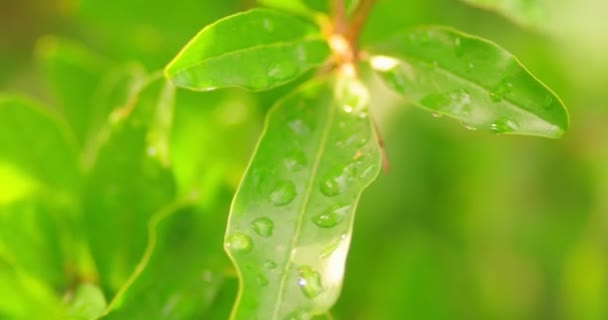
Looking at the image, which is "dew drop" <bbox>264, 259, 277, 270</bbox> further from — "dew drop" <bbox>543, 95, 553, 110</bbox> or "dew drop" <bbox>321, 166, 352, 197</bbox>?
"dew drop" <bbox>543, 95, 553, 110</bbox>

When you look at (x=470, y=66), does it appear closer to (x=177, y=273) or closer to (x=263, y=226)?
(x=263, y=226)

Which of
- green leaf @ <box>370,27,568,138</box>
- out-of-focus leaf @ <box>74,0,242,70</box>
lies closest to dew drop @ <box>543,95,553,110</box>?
green leaf @ <box>370,27,568,138</box>

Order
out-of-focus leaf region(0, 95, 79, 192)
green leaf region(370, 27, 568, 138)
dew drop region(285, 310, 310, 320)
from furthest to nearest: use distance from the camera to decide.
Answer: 1. out-of-focus leaf region(0, 95, 79, 192)
2. green leaf region(370, 27, 568, 138)
3. dew drop region(285, 310, 310, 320)

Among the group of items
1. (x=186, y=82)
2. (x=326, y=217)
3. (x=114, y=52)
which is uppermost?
(x=114, y=52)

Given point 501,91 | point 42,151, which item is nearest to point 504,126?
point 501,91

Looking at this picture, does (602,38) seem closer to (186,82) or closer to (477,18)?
(477,18)

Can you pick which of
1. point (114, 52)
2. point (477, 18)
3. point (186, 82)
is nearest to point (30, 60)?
point (114, 52)
